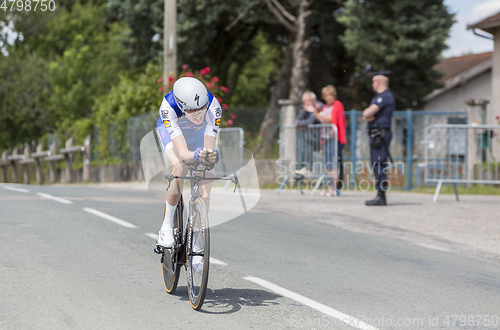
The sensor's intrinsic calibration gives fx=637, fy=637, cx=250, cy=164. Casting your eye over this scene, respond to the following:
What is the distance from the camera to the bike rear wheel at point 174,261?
492 cm

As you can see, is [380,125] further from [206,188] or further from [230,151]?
[206,188]

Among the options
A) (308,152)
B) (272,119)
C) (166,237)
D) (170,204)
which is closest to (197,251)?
(166,237)

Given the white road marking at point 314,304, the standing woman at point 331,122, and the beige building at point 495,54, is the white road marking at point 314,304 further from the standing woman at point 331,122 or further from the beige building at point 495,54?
the beige building at point 495,54

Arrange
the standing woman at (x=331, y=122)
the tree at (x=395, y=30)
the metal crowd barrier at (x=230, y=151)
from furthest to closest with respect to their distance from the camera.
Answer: the tree at (x=395, y=30)
the metal crowd barrier at (x=230, y=151)
the standing woman at (x=331, y=122)

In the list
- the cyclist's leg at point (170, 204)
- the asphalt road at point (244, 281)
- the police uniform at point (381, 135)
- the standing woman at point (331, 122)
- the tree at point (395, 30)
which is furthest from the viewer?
the tree at point (395, 30)

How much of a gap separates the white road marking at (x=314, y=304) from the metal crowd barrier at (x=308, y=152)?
7.93 meters

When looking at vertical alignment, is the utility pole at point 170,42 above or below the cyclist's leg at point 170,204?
above

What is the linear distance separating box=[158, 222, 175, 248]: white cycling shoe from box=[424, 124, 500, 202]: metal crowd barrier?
8.90 m

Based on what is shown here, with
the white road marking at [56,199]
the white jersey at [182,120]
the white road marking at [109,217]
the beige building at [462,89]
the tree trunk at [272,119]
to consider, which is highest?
the beige building at [462,89]

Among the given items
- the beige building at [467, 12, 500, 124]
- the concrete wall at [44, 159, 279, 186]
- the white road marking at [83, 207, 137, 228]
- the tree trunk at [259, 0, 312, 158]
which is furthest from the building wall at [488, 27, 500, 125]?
the white road marking at [83, 207, 137, 228]

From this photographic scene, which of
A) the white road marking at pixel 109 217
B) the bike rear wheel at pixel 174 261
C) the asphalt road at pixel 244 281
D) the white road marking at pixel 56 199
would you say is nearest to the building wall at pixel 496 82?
the asphalt road at pixel 244 281

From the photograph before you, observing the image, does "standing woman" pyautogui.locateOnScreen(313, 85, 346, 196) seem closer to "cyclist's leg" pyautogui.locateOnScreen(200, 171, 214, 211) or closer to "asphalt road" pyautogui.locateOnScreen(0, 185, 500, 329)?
"asphalt road" pyautogui.locateOnScreen(0, 185, 500, 329)

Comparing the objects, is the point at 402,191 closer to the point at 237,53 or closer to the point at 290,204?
the point at 290,204

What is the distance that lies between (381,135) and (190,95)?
23.7 feet
